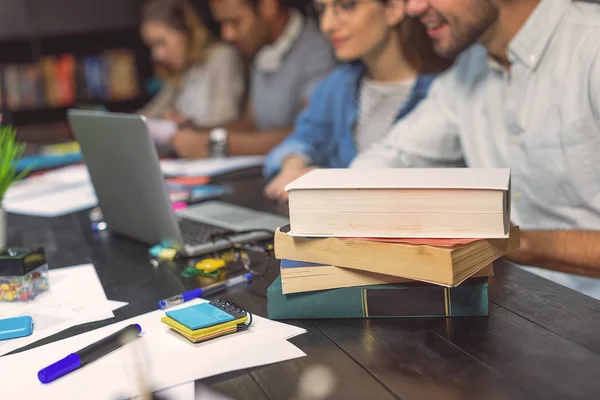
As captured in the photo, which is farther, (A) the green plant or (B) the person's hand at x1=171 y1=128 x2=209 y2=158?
(B) the person's hand at x1=171 y1=128 x2=209 y2=158

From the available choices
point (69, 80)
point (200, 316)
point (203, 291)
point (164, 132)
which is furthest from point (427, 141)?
point (69, 80)

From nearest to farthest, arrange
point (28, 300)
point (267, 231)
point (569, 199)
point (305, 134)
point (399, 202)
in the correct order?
point (399, 202)
point (28, 300)
point (267, 231)
point (569, 199)
point (305, 134)

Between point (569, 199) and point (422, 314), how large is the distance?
0.75 meters

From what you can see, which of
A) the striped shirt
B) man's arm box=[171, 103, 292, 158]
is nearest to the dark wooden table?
the striped shirt

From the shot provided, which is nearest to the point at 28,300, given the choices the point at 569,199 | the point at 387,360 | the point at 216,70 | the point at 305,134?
the point at 387,360

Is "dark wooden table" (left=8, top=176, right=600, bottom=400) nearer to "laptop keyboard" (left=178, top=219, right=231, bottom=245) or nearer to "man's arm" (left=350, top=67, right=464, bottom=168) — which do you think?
"laptop keyboard" (left=178, top=219, right=231, bottom=245)

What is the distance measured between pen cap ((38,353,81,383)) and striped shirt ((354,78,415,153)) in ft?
4.59

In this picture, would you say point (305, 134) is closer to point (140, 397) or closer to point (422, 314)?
point (422, 314)

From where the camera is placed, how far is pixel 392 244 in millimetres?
778

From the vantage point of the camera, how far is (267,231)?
123 centimetres

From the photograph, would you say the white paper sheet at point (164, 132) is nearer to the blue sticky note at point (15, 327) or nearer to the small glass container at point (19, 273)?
the small glass container at point (19, 273)

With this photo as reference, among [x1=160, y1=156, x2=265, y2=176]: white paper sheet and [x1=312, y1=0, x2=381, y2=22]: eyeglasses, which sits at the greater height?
[x1=312, y1=0, x2=381, y2=22]: eyeglasses

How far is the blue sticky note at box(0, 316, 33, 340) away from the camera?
0.88 m

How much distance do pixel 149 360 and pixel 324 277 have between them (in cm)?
23
